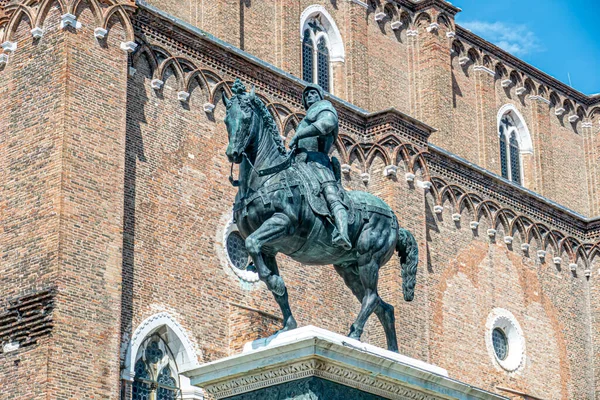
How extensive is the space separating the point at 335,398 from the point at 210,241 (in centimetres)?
996

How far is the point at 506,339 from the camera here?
2744 centimetres

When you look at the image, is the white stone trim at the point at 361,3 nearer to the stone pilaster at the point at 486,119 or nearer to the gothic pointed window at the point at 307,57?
the gothic pointed window at the point at 307,57

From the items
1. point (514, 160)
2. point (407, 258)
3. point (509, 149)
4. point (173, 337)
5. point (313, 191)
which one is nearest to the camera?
point (313, 191)

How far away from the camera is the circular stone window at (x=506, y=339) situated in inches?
1061

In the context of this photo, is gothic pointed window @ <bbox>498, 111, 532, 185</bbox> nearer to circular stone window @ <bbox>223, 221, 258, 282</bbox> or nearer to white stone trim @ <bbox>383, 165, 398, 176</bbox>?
white stone trim @ <bbox>383, 165, 398, 176</bbox>

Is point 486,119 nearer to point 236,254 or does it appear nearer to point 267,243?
point 236,254

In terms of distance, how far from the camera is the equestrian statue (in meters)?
11.9

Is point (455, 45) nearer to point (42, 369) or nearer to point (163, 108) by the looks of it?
point (163, 108)

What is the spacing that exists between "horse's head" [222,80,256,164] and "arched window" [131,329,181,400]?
26.1 feet

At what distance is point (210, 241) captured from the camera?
20.9 metres

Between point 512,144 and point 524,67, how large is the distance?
200 cm

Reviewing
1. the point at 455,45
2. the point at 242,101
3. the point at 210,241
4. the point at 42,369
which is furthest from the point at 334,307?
the point at 242,101

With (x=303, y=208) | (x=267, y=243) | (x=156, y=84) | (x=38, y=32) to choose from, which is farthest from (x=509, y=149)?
(x=267, y=243)

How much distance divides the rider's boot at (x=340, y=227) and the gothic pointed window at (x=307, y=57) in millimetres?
13931
